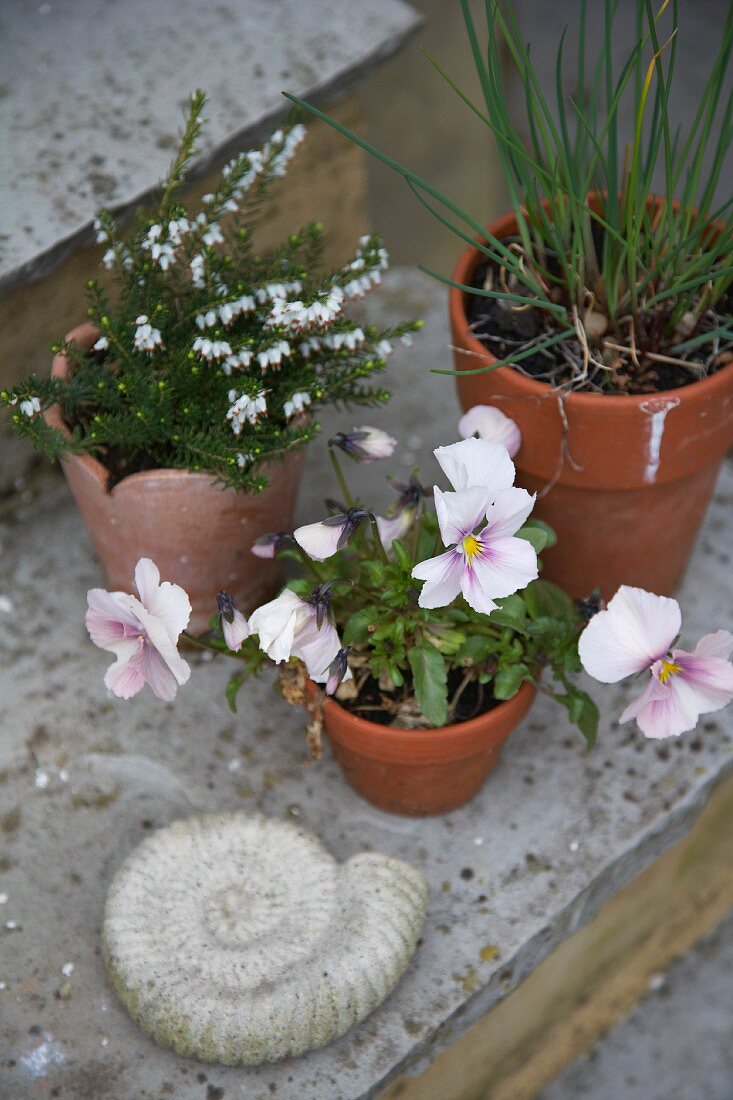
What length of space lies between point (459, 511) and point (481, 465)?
0.19 feet

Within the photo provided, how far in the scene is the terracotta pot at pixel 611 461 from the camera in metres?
1.22

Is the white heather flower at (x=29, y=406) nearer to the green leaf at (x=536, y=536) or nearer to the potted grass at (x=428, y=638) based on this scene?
the potted grass at (x=428, y=638)

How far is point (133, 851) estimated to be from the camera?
1.29 metres

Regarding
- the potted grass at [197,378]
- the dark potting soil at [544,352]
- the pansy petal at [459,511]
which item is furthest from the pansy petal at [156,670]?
the dark potting soil at [544,352]

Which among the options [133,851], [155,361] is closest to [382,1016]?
[133,851]

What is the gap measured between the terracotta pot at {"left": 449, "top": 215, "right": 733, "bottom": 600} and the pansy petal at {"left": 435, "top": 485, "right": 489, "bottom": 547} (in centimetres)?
26

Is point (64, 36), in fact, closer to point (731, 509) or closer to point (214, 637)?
point (214, 637)

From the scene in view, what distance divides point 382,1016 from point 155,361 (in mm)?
768

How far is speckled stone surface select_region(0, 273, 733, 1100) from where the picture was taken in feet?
3.87

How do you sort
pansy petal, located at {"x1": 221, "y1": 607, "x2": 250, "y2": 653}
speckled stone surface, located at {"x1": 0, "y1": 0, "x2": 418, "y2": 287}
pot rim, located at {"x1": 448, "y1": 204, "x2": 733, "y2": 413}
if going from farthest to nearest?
speckled stone surface, located at {"x1": 0, "y1": 0, "x2": 418, "y2": 287} < pot rim, located at {"x1": 448, "y1": 204, "x2": 733, "y2": 413} < pansy petal, located at {"x1": 221, "y1": 607, "x2": 250, "y2": 653}

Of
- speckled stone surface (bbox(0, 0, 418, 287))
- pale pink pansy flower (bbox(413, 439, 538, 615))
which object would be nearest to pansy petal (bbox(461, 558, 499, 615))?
pale pink pansy flower (bbox(413, 439, 538, 615))

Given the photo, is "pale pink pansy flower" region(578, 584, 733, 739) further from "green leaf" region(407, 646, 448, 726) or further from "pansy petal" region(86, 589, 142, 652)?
"pansy petal" region(86, 589, 142, 652)

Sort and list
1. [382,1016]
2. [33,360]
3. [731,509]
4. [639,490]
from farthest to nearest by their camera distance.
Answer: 1. [731,509]
2. [33,360]
3. [639,490]
4. [382,1016]

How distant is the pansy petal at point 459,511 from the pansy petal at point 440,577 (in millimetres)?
16
